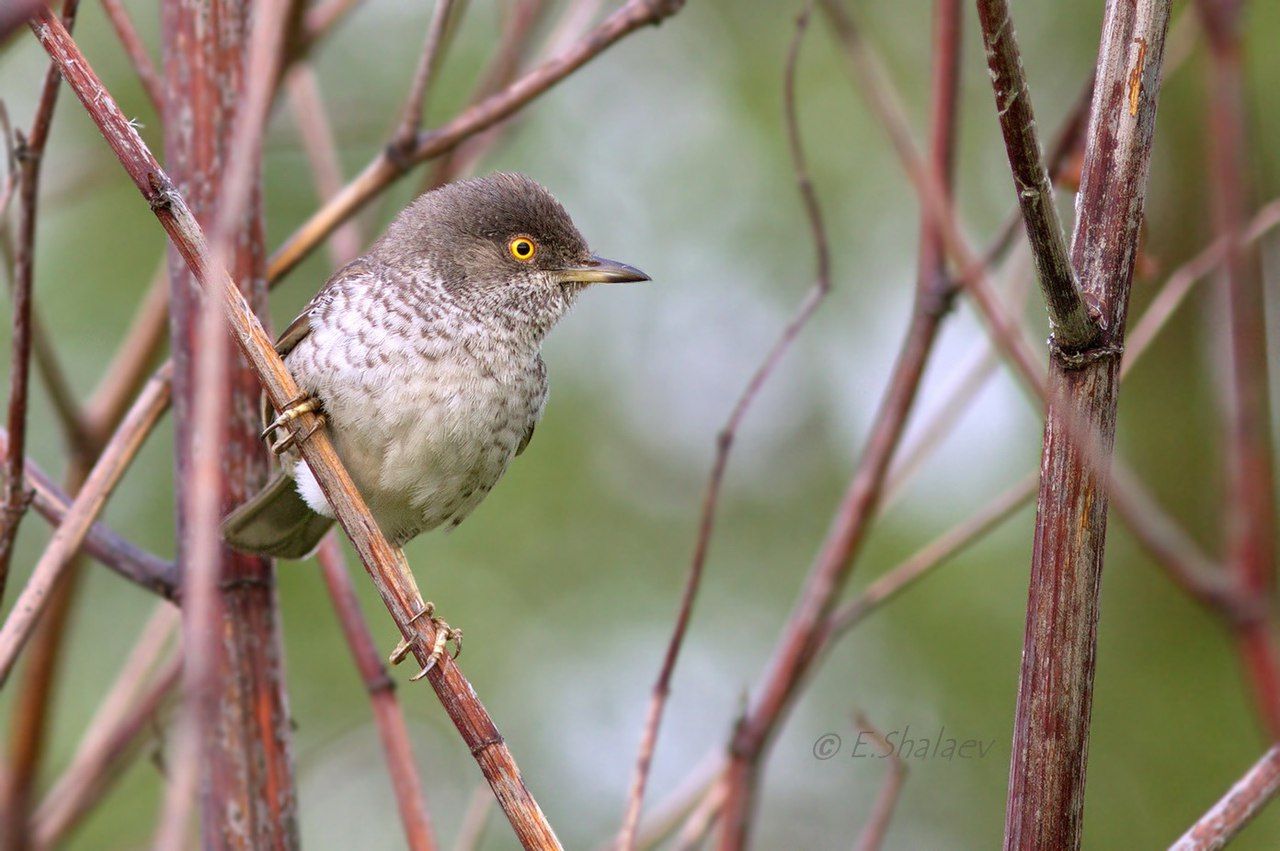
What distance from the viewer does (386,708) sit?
2975 mm

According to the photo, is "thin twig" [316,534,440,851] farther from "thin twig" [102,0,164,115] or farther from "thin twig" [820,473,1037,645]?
"thin twig" [102,0,164,115]

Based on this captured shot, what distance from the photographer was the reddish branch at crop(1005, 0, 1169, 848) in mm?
1925

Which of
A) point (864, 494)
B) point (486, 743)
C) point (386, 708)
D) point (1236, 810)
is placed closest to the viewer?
point (1236, 810)

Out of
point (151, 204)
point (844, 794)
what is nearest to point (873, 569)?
point (844, 794)

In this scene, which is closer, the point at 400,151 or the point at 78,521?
the point at 78,521

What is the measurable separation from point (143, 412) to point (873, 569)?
545cm

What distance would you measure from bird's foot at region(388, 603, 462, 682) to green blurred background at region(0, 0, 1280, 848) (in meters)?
2.63

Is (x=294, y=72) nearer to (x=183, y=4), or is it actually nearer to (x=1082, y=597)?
(x=183, y=4)

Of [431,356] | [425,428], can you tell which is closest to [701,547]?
[425,428]

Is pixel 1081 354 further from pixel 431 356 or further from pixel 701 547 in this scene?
pixel 431 356

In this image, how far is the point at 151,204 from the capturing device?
1.98 m

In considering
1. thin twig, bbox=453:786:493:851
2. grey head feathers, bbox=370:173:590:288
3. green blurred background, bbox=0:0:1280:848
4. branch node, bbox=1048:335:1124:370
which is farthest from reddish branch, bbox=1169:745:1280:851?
green blurred background, bbox=0:0:1280:848

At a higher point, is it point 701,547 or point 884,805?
point 701,547

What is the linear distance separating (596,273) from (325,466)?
1.60m
